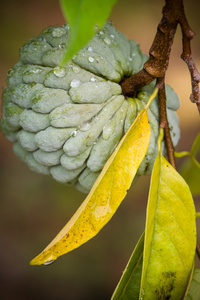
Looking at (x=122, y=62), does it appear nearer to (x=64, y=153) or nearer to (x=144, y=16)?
(x=64, y=153)

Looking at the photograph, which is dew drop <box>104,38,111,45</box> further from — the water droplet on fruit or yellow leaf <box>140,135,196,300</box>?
yellow leaf <box>140,135,196,300</box>

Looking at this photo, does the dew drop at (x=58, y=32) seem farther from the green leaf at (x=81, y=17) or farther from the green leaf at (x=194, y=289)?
the green leaf at (x=194, y=289)

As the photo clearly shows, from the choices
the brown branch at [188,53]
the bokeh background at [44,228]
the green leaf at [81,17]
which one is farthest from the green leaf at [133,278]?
the bokeh background at [44,228]

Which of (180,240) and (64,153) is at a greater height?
(64,153)

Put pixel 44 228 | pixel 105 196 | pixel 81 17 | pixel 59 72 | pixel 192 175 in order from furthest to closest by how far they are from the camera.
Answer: pixel 44 228 → pixel 192 175 → pixel 59 72 → pixel 105 196 → pixel 81 17

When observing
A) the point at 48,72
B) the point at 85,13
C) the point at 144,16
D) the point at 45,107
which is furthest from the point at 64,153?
the point at 144,16

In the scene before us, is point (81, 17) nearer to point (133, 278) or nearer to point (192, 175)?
point (133, 278)

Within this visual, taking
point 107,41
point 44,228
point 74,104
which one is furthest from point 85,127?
point 44,228
